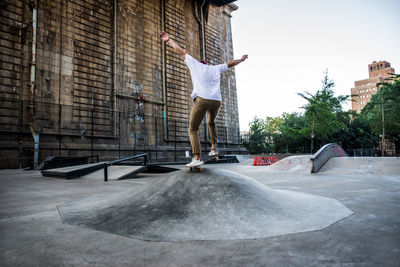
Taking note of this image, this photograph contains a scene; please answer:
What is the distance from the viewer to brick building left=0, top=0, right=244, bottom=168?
13.3 m

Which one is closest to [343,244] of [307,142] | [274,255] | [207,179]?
[274,255]

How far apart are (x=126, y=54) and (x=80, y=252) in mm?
18094

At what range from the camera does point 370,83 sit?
12100 centimetres

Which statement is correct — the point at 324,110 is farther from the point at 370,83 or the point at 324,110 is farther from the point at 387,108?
the point at 370,83

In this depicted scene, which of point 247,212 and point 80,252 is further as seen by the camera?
point 247,212

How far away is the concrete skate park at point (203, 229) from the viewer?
5.61 feet

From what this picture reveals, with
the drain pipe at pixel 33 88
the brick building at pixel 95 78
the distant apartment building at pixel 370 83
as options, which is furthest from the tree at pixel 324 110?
the distant apartment building at pixel 370 83

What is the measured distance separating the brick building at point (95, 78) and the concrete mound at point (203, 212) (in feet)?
40.2

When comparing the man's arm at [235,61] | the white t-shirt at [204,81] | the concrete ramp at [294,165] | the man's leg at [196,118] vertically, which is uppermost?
the man's arm at [235,61]

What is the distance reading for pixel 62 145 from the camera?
14383 millimetres

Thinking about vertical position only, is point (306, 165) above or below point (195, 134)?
below

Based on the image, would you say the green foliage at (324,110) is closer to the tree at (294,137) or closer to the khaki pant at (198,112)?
the tree at (294,137)

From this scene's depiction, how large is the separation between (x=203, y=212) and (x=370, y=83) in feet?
480

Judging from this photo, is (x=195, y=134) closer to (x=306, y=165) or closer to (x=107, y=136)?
(x=306, y=165)
